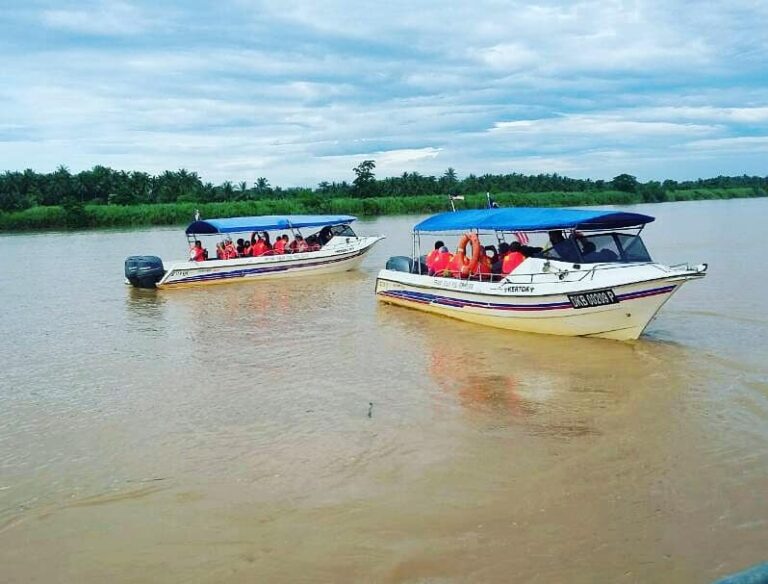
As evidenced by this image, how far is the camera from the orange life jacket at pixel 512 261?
43.4 ft

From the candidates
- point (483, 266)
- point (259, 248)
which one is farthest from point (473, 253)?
point (259, 248)

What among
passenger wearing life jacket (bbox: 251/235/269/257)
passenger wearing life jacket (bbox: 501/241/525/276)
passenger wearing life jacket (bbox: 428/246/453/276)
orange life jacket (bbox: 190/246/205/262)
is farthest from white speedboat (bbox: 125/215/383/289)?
passenger wearing life jacket (bbox: 501/241/525/276)

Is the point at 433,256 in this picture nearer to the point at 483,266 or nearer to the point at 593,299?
the point at 483,266

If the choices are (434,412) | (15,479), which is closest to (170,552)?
(15,479)

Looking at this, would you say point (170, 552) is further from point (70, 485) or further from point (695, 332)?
point (695, 332)

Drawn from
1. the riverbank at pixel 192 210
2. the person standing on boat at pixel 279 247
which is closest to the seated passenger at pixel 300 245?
the person standing on boat at pixel 279 247

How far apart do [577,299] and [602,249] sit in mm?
1145

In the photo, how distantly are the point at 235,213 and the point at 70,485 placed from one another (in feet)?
150

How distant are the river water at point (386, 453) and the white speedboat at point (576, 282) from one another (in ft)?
1.33

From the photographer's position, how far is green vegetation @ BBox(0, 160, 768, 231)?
51031mm

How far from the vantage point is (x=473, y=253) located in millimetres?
14320

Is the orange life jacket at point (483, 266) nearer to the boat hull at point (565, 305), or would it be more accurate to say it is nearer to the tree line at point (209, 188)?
the boat hull at point (565, 305)

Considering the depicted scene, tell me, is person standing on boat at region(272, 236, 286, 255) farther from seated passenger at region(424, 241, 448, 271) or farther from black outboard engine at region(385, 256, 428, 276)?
seated passenger at region(424, 241, 448, 271)

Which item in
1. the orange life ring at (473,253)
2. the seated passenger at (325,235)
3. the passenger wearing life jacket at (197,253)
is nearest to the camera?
the orange life ring at (473,253)
